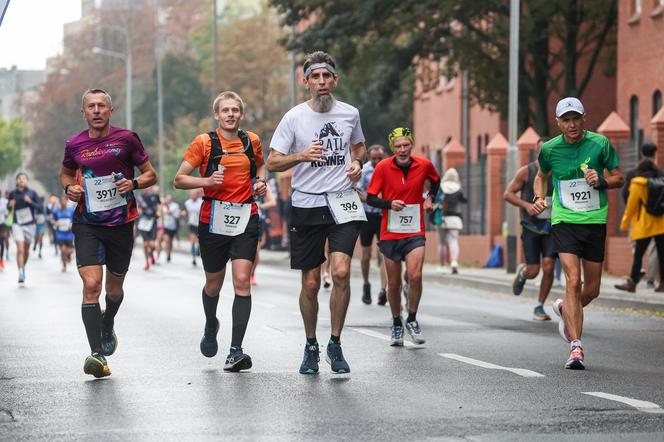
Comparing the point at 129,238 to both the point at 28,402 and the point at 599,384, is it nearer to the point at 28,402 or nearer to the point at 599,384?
A: the point at 28,402

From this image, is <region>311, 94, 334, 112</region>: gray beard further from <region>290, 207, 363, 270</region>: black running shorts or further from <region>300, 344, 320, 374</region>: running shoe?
<region>300, 344, 320, 374</region>: running shoe

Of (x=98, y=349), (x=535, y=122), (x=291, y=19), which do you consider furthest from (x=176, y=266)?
(x=98, y=349)

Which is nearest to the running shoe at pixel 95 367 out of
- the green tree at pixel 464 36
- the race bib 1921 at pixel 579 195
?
the race bib 1921 at pixel 579 195

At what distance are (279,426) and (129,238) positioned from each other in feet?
10.4

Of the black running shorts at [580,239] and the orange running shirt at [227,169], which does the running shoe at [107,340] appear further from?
the black running shorts at [580,239]

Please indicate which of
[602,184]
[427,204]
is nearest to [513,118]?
[427,204]

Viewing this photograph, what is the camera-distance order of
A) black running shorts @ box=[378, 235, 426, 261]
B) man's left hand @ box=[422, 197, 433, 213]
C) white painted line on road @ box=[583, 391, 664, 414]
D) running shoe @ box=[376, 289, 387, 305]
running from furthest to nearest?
running shoe @ box=[376, 289, 387, 305] < man's left hand @ box=[422, 197, 433, 213] < black running shorts @ box=[378, 235, 426, 261] < white painted line on road @ box=[583, 391, 664, 414]

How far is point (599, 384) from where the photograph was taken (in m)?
9.77

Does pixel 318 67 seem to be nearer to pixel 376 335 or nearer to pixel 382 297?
pixel 376 335

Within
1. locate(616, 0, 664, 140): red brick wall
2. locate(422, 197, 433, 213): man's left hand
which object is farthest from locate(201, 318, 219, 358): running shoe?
locate(616, 0, 664, 140): red brick wall

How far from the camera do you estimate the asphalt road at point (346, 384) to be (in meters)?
7.82

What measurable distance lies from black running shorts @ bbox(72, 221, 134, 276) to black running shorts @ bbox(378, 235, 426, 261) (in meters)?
2.80

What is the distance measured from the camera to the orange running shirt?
1060 cm

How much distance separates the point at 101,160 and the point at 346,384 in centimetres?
228
